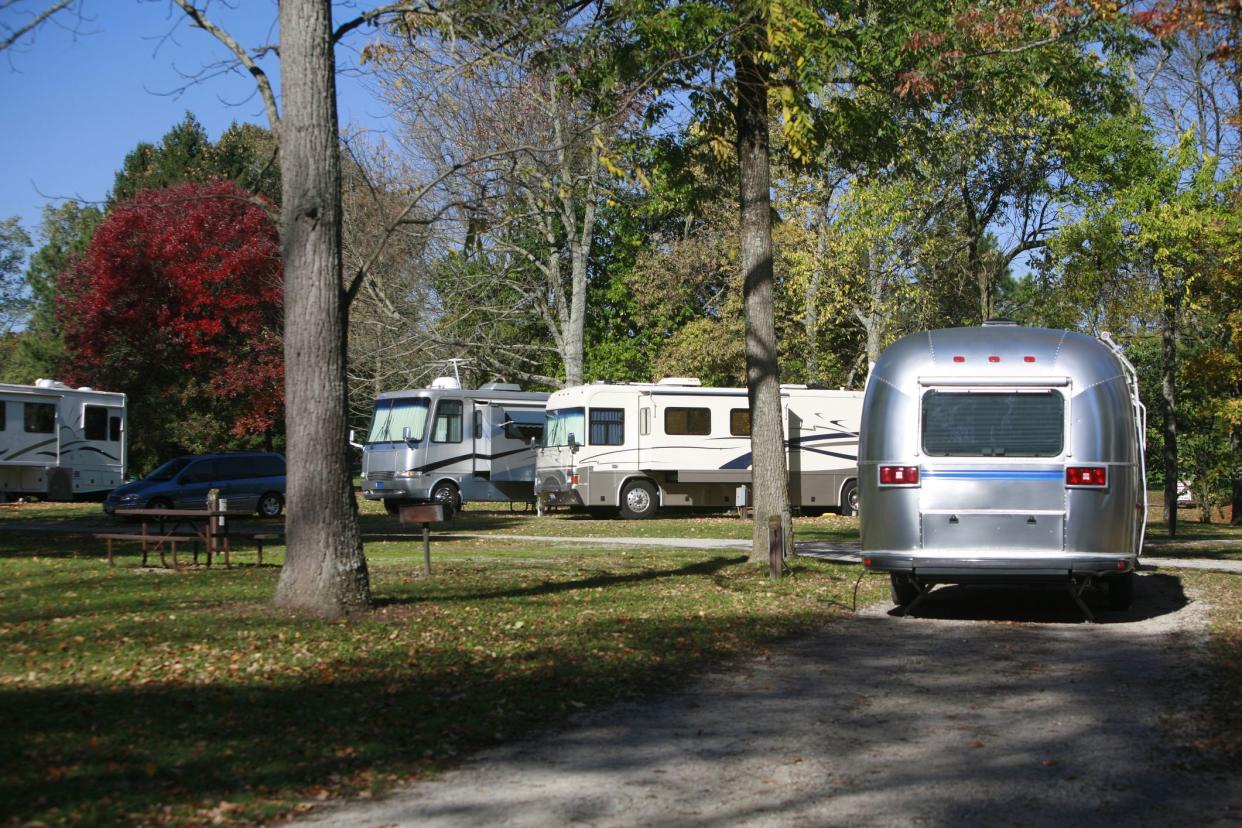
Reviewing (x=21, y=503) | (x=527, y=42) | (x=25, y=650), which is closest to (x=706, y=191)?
(x=527, y=42)

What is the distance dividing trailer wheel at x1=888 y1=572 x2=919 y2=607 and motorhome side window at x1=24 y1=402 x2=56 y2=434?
1114 inches

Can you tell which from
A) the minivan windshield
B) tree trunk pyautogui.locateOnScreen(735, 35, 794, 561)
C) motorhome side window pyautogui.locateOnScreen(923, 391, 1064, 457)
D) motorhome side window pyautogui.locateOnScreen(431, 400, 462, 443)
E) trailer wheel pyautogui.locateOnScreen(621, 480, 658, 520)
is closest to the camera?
motorhome side window pyautogui.locateOnScreen(923, 391, 1064, 457)

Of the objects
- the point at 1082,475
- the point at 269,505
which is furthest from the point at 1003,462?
the point at 269,505

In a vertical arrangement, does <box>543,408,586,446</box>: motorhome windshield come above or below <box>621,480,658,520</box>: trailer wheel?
above

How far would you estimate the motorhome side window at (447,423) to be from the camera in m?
31.2

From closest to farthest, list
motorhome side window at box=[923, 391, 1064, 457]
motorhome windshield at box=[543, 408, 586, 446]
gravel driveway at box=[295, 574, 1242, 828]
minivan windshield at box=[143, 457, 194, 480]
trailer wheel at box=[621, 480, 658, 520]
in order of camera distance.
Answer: gravel driveway at box=[295, 574, 1242, 828], motorhome side window at box=[923, 391, 1064, 457], minivan windshield at box=[143, 457, 194, 480], motorhome windshield at box=[543, 408, 586, 446], trailer wheel at box=[621, 480, 658, 520]

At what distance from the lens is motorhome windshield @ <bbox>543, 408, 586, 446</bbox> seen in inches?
1186

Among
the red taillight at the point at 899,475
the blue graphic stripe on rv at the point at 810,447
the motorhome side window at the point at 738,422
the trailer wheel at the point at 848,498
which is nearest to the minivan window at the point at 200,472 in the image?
the motorhome side window at the point at 738,422

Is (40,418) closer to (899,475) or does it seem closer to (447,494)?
(447,494)

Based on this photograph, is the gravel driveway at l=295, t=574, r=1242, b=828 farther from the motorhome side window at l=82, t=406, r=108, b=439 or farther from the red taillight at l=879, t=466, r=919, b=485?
the motorhome side window at l=82, t=406, r=108, b=439

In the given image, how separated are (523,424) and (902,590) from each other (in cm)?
2056

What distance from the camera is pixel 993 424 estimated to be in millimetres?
11375

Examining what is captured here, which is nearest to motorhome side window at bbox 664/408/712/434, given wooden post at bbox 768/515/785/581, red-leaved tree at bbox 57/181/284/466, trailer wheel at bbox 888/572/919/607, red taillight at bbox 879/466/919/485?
red-leaved tree at bbox 57/181/284/466

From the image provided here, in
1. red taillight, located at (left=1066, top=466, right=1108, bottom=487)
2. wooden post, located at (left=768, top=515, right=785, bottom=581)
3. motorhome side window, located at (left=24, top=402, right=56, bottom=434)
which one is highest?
motorhome side window, located at (left=24, top=402, right=56, bottom=434)
